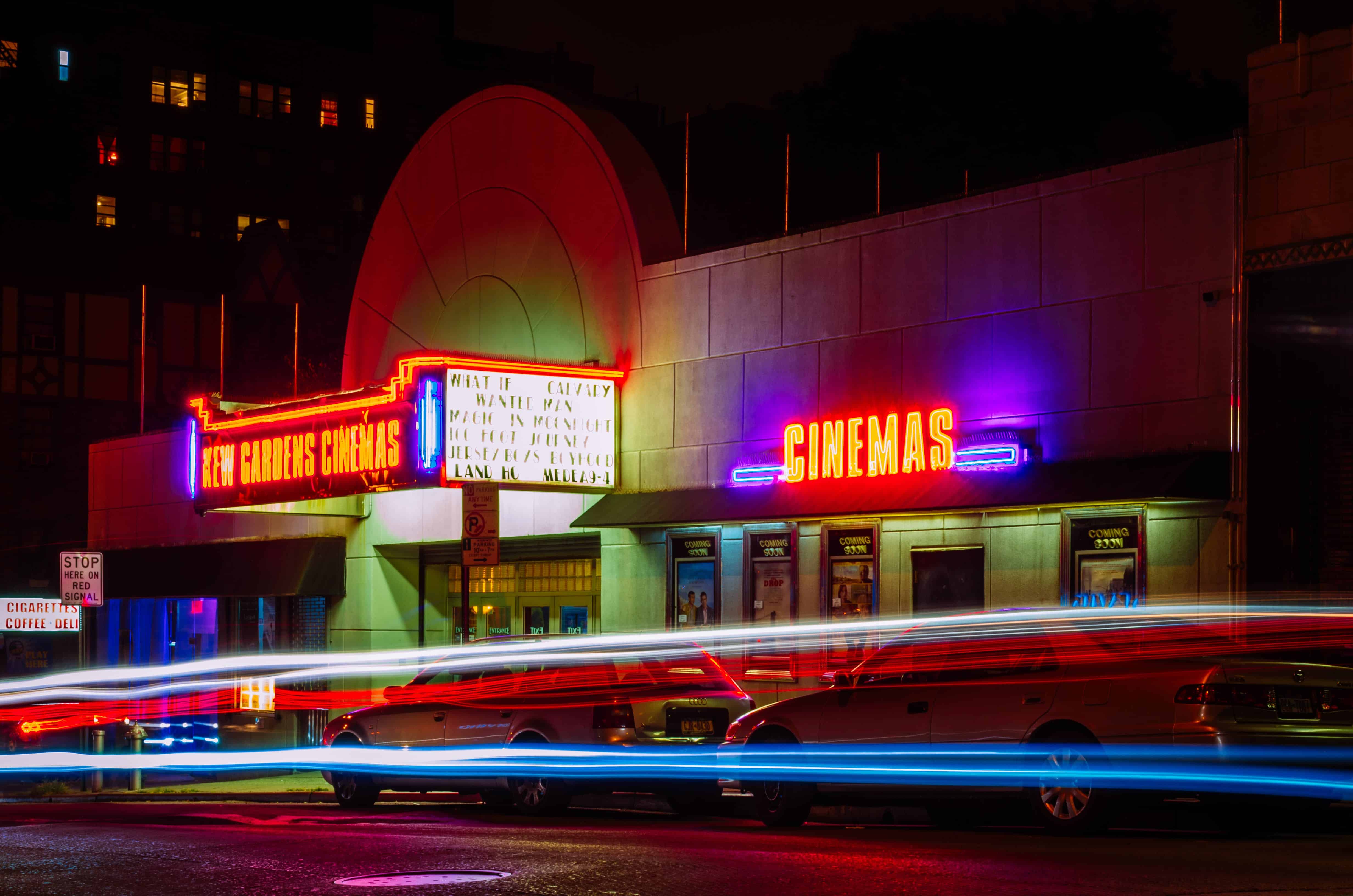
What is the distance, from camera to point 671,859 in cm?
1098

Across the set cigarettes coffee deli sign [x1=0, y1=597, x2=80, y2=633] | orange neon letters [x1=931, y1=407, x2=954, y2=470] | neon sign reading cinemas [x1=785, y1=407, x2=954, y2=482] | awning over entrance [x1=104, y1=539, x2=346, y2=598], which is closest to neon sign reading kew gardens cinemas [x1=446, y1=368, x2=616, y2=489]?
neon sign reading cinemas [x1=785, y1=407, x2=954, y2=482]

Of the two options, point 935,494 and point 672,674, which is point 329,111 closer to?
point 935,494

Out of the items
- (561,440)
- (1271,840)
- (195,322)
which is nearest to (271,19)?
(195,322)

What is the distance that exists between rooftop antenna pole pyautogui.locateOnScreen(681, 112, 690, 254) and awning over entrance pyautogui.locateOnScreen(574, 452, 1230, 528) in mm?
3654

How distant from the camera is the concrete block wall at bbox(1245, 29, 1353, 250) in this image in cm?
1554

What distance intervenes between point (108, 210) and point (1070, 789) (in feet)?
201

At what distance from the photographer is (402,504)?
2645cm

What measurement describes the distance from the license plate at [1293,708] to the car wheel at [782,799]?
390cm

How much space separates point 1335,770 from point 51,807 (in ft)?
51.6

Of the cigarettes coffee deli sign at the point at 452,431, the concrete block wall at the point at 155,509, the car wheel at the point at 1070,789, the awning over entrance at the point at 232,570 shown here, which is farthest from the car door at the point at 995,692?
the concrete block wall at the point at 155,509

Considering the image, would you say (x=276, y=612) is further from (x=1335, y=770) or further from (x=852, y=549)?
(x=1335, y=770)

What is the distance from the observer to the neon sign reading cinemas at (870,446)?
18562 millimetres

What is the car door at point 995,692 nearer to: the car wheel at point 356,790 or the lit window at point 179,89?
the car wheel at point 356,790

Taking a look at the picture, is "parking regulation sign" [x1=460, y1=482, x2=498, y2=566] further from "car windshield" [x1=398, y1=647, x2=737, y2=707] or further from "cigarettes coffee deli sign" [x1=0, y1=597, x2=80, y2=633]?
"cigarettes coffee deli sign" [x1=0, y1=597, x2=80, y2=633]
